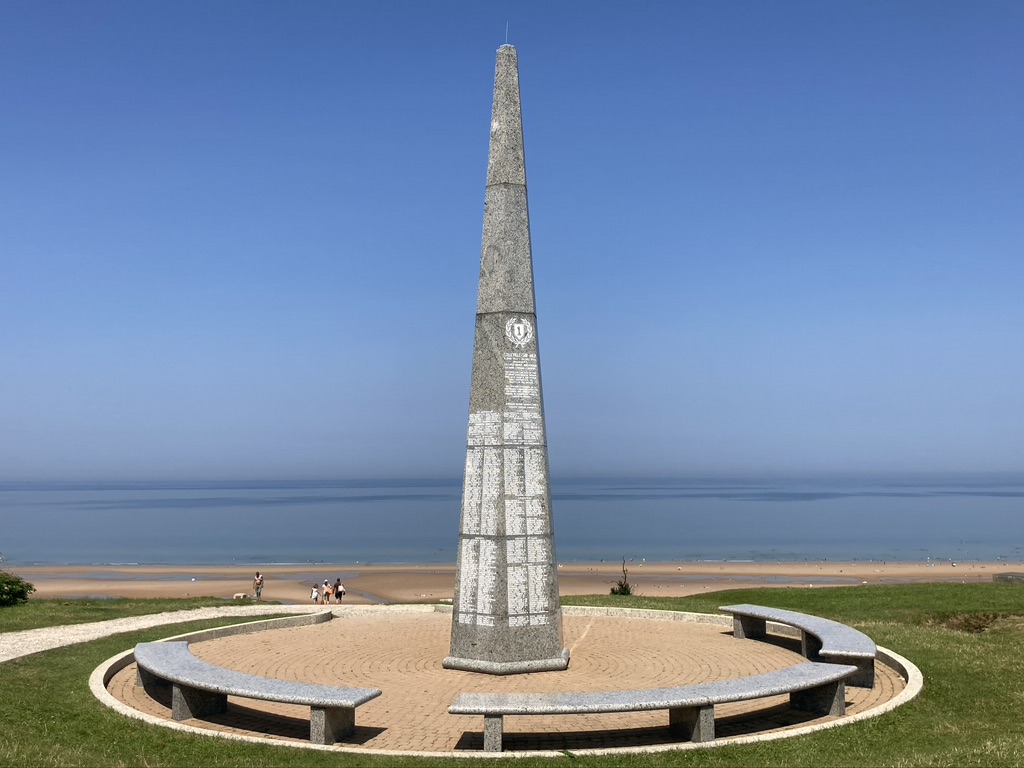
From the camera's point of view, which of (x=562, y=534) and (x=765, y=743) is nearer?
(x=765, y=743)

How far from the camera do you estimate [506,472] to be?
10625 mm

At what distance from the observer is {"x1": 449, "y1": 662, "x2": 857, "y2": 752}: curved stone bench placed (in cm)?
718

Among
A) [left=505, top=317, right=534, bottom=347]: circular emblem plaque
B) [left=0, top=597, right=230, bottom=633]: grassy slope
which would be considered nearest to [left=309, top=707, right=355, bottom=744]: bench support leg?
[left=505, top=317, right=534, bottom=347]: circular emblem plaque

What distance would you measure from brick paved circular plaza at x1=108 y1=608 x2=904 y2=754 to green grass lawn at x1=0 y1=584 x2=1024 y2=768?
0.48 meters

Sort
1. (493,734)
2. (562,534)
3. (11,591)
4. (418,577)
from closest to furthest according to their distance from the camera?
(493,734) → (11,591) → (418,577) → (562,534)

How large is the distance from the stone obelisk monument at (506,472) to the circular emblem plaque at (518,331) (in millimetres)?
12

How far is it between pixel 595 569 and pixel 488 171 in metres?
36.4

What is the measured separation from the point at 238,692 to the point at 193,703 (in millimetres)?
778

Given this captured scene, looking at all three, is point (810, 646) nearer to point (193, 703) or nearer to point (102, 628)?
point (193, 703)

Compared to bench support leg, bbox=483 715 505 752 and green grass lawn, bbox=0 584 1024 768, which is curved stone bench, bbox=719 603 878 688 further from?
bench support leg, bbox=483 715 505 752

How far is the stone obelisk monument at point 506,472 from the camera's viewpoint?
1050cm

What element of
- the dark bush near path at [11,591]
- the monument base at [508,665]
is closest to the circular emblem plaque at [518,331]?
the monument base at [508,665]

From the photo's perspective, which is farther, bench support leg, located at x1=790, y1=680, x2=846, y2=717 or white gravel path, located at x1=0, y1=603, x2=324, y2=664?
white gravel path, located at x1=0, y1=603, x2=324, y2=664

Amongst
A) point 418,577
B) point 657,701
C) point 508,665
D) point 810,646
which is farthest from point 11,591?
point 418,577
